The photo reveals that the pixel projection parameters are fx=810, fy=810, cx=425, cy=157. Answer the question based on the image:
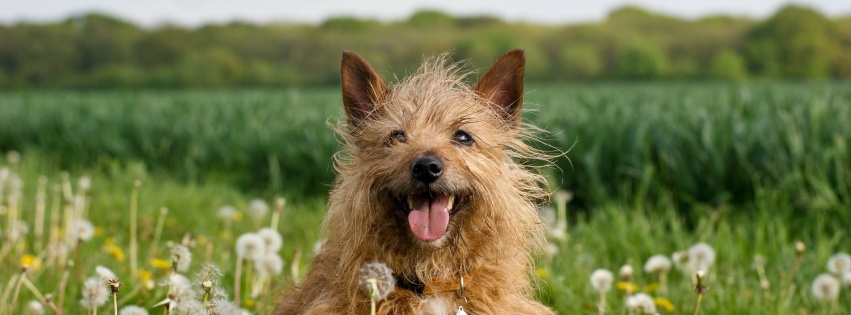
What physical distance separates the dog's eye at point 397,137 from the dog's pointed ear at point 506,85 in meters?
0.41

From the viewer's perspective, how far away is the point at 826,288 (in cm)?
437

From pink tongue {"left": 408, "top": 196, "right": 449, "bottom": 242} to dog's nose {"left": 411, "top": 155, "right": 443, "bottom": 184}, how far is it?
5.1 inches

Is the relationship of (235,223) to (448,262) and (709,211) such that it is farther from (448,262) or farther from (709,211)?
(448,262)

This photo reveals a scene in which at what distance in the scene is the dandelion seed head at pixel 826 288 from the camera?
4.33 metres

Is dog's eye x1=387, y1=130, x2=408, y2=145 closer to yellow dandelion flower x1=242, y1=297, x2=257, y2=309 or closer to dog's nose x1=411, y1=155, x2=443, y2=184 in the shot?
dog's nose x1=411, y1=155, x2=443, y2=184

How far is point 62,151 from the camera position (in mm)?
14133

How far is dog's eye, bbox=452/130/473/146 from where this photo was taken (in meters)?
3.04

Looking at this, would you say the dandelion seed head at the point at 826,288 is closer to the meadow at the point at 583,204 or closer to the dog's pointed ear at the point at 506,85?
the meadow at the point at 583,204

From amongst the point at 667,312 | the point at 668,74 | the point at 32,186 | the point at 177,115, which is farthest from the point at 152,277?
the point at 668,74

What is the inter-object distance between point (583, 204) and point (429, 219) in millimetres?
5681

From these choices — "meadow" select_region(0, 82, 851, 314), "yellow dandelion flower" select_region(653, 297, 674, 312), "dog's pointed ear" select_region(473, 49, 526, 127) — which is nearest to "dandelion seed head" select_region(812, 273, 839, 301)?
"meadow" select_region(0, 82, 851, 314)

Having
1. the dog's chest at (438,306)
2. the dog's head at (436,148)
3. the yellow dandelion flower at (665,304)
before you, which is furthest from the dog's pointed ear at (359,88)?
the yellow dandelion flower at (665,304)

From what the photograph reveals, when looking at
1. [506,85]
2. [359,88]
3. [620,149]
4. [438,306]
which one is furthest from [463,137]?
[620,149]

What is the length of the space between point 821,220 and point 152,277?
4.97 metres
